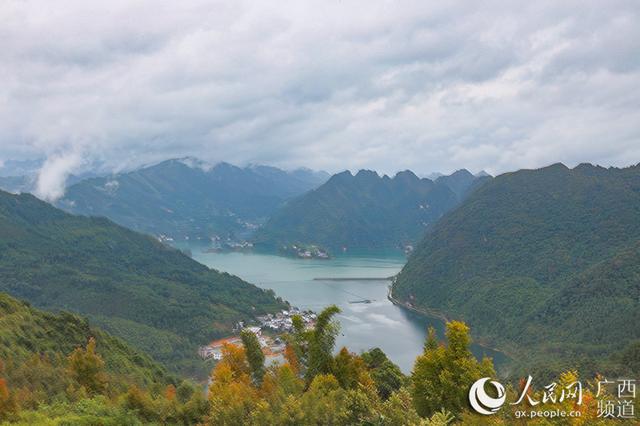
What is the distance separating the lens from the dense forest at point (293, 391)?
11.5 m

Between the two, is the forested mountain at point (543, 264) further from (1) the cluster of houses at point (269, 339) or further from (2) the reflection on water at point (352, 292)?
(1) the cluster of houses at point (269, 339)

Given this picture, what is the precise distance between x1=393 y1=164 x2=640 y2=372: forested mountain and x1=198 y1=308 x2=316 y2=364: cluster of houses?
22.2m

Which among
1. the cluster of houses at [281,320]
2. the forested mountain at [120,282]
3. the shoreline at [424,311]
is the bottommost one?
the shoreline at [424,311]

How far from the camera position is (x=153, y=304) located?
7056 cm

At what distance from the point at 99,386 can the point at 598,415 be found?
17.3 m

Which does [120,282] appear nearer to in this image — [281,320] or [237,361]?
[281,320]

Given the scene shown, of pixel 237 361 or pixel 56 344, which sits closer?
pixel 237 361

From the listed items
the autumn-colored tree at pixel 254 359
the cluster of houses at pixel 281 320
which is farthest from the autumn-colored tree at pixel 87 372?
the cluster of houses at pixel 281 320

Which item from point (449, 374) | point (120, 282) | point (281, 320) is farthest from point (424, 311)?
point (449, 374)

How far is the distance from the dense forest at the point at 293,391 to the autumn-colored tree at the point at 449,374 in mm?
23

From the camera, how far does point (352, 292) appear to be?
301ft

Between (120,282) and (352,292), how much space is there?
1470 inches

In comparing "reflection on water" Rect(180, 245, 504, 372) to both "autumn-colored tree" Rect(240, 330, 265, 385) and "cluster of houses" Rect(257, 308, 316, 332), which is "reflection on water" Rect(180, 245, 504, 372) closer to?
"cluster of houses" Rect(257, 308, 316, 332)

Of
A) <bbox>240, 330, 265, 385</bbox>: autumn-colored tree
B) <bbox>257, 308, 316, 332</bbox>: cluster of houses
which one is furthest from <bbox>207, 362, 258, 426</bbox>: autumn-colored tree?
<bbox>257, 308, 316, 332</bbox>: cluster of houses
